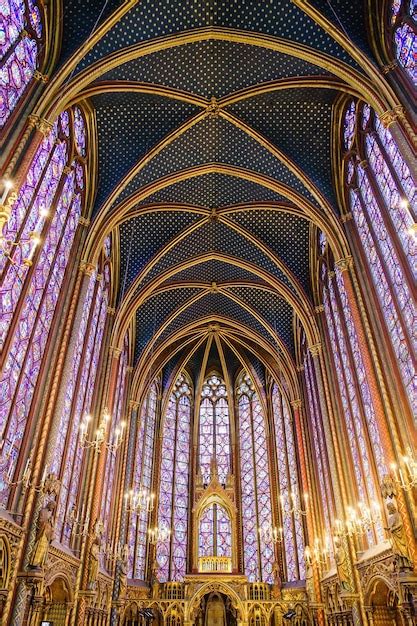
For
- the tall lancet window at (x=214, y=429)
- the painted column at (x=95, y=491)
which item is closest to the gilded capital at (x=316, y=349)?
the painted column at (x=95, y=491)

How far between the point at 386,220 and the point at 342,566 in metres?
11.4

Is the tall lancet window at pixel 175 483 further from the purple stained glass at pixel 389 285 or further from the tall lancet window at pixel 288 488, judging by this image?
the purple stained glass at pixel 389 285

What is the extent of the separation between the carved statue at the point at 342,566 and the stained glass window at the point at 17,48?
645 inches

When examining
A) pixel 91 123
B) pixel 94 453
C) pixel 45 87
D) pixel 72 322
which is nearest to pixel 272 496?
pixel 94 453

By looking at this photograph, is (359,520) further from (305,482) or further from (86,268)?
(86,268)

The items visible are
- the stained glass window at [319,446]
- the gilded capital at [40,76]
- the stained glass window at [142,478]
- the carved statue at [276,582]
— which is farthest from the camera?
the stained glass window at [142,478]

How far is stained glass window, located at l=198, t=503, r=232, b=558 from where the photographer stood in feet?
84.9

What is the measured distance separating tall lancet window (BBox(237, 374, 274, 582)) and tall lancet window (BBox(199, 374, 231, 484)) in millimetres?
931

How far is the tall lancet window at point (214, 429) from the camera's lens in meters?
29.0

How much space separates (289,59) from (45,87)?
7.60 metres

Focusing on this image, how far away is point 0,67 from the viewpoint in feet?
36.6

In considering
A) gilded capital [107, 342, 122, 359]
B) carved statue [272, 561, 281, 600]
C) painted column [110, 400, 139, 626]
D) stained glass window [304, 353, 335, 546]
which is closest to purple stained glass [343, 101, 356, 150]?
stained glass window [304, 353, 335, 546]

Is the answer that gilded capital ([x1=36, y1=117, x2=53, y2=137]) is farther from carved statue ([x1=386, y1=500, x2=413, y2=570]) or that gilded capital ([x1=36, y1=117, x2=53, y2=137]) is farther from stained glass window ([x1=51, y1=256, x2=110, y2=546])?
carved statue ([x1=386, y1=500, x2=413, y2=570])

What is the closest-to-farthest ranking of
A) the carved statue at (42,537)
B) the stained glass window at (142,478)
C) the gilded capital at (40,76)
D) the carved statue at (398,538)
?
the carved statue at (42,537) < the carved statue at (398,538) < the gilded capital at (40,76) < the stained glass window at (142,478)
